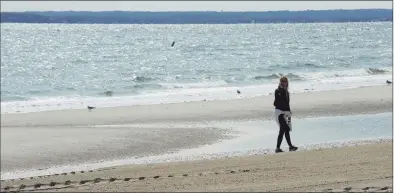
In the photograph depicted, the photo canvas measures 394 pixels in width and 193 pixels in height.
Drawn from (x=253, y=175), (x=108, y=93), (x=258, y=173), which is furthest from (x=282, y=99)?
(x=108, y=93)

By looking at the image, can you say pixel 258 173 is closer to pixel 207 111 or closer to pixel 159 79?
pixel 207 111

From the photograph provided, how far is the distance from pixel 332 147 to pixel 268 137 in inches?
87.5

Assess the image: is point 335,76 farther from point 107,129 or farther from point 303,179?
point 303,179

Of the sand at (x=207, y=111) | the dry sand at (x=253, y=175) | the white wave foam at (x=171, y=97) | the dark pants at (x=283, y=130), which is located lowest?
the dry sand at (x=253, y=175)

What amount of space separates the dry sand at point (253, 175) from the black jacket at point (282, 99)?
4.39ft

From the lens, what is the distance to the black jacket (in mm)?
13539

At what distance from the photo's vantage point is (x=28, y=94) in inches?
1180

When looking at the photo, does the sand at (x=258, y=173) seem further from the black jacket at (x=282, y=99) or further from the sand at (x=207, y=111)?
the sand at (x=207, y=111)

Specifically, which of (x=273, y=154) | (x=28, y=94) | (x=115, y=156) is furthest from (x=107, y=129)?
(x=28, y=94)

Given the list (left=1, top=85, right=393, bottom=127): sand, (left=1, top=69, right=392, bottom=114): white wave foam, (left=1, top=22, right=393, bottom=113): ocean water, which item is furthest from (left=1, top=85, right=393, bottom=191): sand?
(left=1, top=22, right=393, bottom=113): ocean water

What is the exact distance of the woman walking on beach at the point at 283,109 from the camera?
13531 mm

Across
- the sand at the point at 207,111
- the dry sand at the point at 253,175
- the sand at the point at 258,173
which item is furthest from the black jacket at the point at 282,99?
the sand at the point at 207,111

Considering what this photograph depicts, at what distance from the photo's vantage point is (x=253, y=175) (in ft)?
33.6

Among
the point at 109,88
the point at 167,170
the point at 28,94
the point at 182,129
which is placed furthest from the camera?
the point at 109,88
